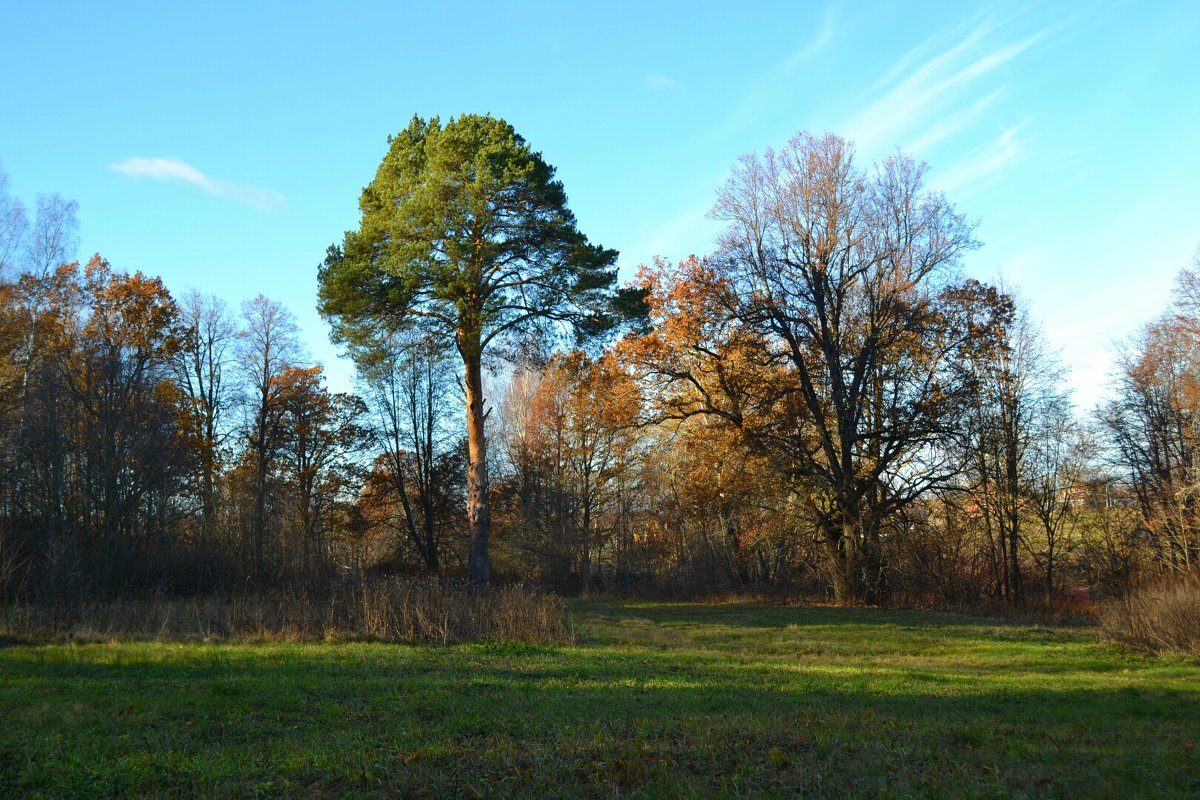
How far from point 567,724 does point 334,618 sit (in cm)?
881

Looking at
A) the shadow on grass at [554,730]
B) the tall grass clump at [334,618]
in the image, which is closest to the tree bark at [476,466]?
the tall grass clump at [334,618]

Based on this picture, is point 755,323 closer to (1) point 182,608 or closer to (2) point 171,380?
(1) point 182,608

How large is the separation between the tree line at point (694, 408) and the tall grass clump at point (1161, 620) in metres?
10.2

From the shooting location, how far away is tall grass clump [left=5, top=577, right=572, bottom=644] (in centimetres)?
1397

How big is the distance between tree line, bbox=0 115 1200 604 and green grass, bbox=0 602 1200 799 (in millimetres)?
9034

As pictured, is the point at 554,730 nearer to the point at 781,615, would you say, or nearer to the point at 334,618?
the point at 334,618

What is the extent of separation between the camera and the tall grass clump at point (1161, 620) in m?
14.0

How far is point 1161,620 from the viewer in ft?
47.5

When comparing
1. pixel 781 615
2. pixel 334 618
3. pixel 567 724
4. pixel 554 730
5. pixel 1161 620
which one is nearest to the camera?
pixel 554 730

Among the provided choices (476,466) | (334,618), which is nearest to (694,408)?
(476,466)

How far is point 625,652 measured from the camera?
44.5ft

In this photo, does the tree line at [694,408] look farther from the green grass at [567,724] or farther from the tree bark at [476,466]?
the green grass at [567,724]

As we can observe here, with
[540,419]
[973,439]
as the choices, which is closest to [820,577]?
[973,439]

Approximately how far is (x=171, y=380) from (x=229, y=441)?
434cm
